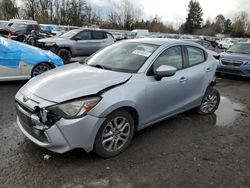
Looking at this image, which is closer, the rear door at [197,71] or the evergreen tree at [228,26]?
the rear door at [197,71]

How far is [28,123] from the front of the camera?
A: 3.19 metres

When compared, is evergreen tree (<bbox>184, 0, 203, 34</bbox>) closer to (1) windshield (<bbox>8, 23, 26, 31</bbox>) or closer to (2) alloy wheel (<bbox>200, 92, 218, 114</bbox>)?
(1) windshield (<bbox>8, 23, 26, 31</bbox>)

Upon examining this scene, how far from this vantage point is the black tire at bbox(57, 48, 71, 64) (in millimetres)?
11317

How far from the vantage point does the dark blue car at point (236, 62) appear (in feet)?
31.9

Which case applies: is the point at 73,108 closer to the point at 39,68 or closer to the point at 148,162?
the point at 148,162

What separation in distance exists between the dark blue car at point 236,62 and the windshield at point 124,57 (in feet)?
22.3

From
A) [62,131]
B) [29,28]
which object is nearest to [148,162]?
[62,131]

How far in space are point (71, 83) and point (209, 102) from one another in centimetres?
326

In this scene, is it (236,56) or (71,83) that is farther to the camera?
(236,56)

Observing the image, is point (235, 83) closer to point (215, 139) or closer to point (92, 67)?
point (215, 139)

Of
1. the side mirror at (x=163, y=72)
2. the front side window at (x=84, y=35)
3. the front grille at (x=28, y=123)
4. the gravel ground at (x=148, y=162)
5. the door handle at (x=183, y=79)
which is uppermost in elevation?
the front side window at (x=84, y=35)

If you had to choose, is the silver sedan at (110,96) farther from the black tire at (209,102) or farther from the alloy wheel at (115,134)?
the black tire at (209,102)

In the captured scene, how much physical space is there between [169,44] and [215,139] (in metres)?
1.79

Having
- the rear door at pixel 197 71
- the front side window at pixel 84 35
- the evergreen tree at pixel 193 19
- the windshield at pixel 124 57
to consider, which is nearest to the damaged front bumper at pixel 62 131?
the windshield at pixel 124 57
